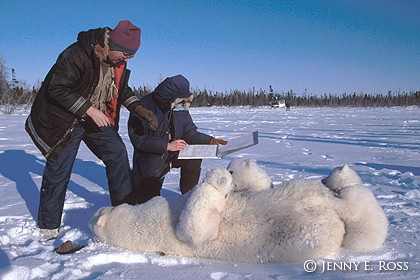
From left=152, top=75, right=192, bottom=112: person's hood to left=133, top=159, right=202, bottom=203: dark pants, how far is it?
1.95ft

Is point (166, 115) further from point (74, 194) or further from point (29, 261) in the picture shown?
point (29, 261)

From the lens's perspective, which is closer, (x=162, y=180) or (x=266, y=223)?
(x=266, y=223)

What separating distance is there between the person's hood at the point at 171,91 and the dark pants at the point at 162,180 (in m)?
0.59

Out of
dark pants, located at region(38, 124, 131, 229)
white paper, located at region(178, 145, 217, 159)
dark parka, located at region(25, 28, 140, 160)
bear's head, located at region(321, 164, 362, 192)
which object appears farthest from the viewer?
white paper, located at region(178, 145, 217, 159)

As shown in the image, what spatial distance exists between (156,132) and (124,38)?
3.59 ft

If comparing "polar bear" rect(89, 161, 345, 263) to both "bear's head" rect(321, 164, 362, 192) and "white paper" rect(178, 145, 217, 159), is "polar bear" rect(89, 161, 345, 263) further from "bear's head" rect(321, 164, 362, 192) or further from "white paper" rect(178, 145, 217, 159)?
"white paper" rect(178, 145, 217, 159)

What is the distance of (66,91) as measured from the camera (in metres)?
2.58

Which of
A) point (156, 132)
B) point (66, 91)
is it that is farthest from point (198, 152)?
point (66, 91)

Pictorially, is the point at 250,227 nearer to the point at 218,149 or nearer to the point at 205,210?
the point at 205,210

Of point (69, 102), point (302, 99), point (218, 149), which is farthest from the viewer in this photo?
point (302, 99)

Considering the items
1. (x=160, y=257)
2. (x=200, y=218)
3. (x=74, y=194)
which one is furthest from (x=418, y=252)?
(x=74, y=194)

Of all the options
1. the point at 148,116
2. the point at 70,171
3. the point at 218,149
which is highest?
the point at 148,116

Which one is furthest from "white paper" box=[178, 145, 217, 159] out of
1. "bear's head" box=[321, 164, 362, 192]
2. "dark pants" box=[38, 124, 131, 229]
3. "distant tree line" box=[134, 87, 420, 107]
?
"distant tree line" box=[134, 87, 420, 107]

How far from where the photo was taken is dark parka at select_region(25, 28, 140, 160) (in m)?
2.57
